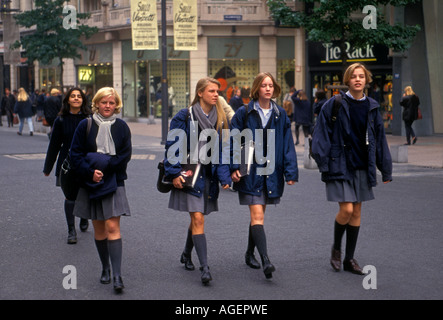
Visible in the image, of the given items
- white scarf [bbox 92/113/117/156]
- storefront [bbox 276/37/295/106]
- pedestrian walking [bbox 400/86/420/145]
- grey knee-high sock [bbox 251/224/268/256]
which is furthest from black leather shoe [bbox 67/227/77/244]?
storefront [bbox 276/37/295/106]

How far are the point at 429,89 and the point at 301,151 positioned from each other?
7.56 metres

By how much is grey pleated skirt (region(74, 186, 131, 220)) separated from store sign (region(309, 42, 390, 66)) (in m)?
20.8

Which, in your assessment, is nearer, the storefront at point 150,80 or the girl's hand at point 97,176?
the girl's hand at point 97,176

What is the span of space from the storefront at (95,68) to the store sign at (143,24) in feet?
54.0

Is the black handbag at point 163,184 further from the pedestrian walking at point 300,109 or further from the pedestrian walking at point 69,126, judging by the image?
the pedestrian walking at point 300,109

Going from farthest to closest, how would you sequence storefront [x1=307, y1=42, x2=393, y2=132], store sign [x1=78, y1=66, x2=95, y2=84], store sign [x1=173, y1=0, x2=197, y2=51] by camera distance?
store sign [x1=78, y1=66, x2=95, y2=84], storefront [x1=307, y1=42, x2=393, y2=132], store sign [x1=173, y1=0, x2=197, y2=51]

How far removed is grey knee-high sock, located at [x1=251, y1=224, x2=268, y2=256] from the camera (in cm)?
649

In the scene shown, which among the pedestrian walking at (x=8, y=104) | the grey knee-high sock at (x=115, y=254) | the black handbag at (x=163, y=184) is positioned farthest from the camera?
the pedestrian walking at (x=8, y=104)

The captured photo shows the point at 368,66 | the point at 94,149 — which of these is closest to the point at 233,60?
the point at 368,66

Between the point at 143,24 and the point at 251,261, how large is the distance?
54.2ft

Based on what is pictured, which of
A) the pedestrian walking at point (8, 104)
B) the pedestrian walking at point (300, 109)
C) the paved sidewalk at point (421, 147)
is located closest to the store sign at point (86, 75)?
the pedestrian walking at point (8, 104)

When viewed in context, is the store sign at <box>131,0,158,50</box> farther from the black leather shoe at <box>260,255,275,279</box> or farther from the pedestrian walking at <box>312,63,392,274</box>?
the black leather shoe at <box>260,255,275,279</box>

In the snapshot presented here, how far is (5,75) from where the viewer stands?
179ft

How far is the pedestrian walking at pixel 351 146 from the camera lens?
6617 mm
